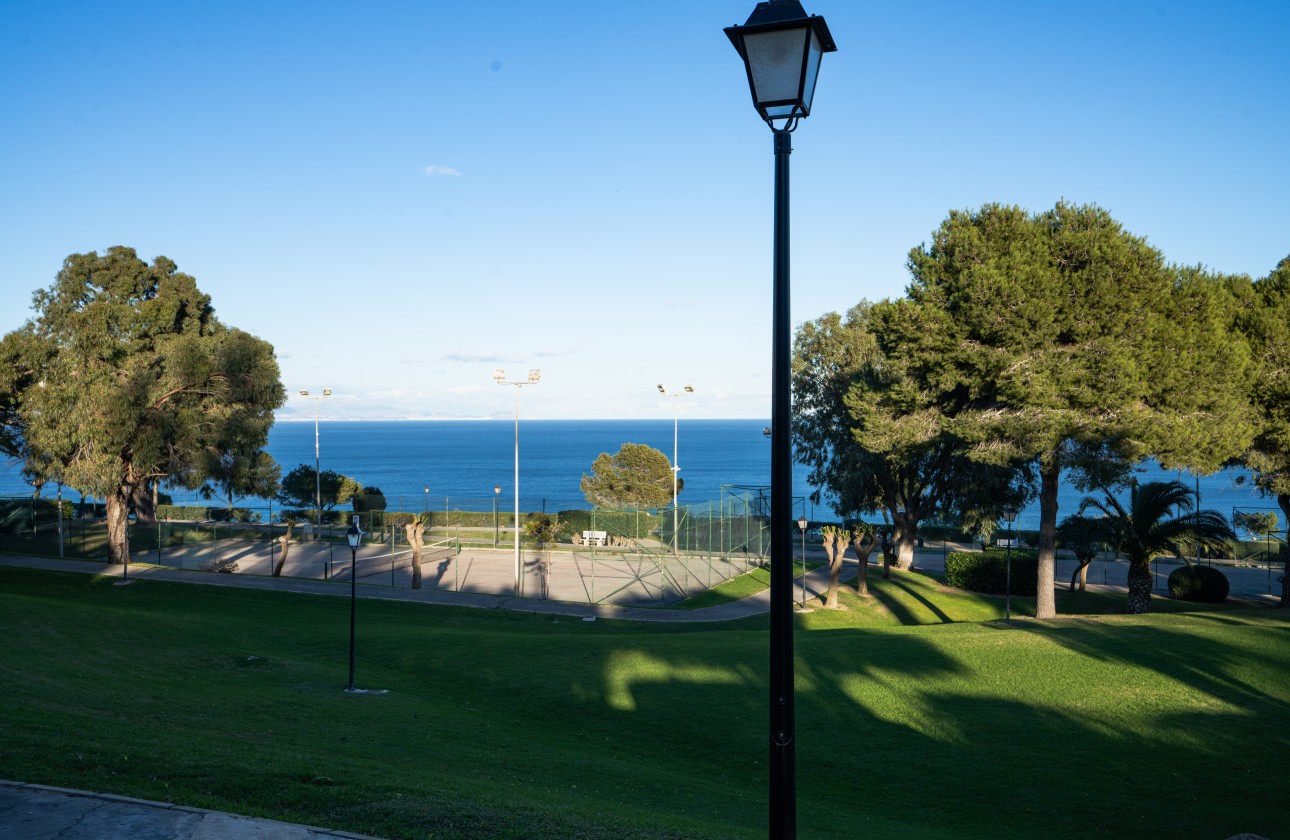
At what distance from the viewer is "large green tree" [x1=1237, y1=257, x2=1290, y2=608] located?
23422 millimetres

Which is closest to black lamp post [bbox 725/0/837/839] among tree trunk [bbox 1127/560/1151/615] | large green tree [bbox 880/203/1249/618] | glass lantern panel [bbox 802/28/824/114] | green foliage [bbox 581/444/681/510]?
glass lantern panel [bbox 802/28/824/114]

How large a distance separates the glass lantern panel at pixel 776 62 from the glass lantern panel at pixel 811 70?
39 millimetres

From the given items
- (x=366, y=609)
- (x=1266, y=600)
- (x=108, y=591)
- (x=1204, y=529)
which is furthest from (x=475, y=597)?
(x=1266, y=600)

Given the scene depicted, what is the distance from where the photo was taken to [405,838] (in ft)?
20.9

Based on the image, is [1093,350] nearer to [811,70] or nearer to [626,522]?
[811,70]

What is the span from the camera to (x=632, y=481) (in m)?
56.9

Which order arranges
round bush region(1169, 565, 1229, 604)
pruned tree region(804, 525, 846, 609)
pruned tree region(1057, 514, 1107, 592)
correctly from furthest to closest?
round bush region(1169, 565, 1229, 604)
pruned tree region(804, 525, 846, 609)
pruned tree region(1057, 514, 1107, 592)

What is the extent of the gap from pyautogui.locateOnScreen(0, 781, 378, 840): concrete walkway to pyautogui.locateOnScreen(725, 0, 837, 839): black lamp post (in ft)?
11.3

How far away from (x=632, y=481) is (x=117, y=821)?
50845 mm

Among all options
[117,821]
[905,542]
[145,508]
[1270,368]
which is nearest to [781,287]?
[117,821]

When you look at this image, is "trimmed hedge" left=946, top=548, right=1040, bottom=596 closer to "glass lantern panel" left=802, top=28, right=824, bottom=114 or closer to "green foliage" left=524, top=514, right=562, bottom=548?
"green foliage" left=524, top=514, right=562, bottom=548

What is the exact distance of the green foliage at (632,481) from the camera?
56781mm

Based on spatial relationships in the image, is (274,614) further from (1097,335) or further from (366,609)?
(1097,335)

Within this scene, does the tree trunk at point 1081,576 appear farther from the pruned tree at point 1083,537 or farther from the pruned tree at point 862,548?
the pruned tree at point 862,548
